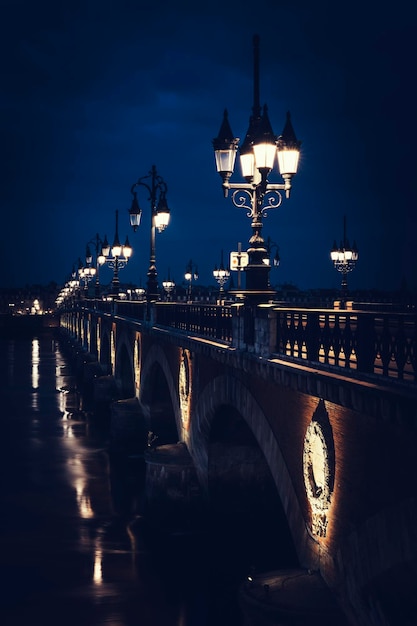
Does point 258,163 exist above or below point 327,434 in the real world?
above

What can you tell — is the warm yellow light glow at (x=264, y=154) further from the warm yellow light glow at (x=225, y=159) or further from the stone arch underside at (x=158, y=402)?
the stone arch underside at (x=158, y=402)

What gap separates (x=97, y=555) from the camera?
1998 centimetres

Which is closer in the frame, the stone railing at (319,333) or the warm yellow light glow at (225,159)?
the stone railing at (319,333)

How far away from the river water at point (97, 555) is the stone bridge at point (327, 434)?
199 centimetres

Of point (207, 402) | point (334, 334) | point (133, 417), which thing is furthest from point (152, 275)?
point (334, 334)

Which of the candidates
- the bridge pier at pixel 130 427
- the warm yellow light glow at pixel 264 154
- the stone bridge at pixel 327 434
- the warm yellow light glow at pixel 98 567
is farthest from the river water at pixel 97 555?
the warm yellow light glow at pixel 264 154

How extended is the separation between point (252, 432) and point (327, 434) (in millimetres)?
6199

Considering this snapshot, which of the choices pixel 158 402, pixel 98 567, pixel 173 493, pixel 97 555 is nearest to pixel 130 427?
pixel 158 402

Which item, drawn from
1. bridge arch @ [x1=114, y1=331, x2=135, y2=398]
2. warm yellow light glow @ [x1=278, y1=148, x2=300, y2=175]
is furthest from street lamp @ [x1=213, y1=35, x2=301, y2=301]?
bridge arch @ [x1=114, y1=331, x2=135, y2=398]

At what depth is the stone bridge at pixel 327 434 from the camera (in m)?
9.00

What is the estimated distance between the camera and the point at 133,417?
105 feet

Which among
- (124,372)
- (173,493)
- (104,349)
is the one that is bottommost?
(173,493)

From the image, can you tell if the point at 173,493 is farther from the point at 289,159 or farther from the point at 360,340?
the point at 360,340

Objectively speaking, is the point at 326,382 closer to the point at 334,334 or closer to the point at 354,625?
the point at 334,334
